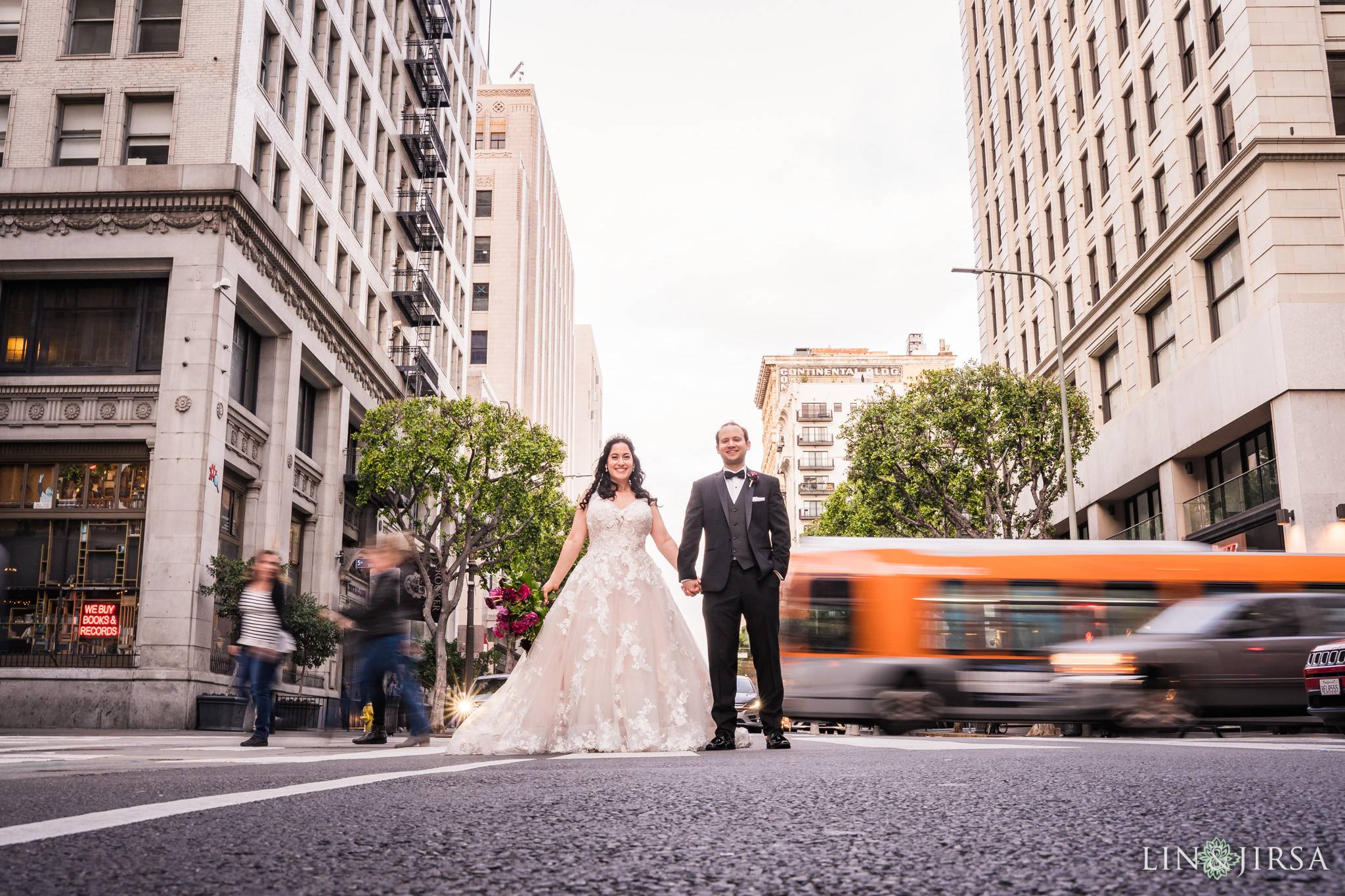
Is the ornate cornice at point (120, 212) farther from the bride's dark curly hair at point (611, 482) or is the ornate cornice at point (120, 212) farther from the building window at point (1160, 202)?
the building window at point (1160, 202)

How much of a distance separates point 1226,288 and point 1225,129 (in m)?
3.74

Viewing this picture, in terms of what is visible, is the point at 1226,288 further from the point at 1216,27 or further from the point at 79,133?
the point at 79,133

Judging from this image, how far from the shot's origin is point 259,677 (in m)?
11.8

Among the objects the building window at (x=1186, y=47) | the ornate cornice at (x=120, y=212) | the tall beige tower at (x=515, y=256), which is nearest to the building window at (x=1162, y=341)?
the building window at (x=1186, y=47)

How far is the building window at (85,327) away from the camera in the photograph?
23.6m

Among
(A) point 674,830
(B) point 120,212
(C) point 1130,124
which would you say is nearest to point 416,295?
(B) point 120,212

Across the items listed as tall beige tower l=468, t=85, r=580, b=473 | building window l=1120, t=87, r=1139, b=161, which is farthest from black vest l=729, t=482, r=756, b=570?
tall beige tower l=468, t=85, r=580, b=473

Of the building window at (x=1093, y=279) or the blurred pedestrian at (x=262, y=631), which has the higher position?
the building window at (x=1093, y=279)

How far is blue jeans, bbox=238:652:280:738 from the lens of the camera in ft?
37.7

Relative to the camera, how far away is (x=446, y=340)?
155 ft

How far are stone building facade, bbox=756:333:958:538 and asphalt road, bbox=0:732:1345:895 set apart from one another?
98.9 metres

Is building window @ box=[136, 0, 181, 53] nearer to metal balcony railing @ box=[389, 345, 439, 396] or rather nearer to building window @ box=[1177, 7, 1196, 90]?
metal balcony railing @ box=[389, 345, 439, 396]

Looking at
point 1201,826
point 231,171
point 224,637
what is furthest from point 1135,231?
point 1201,826

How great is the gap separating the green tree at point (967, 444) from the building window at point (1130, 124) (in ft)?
23.0
